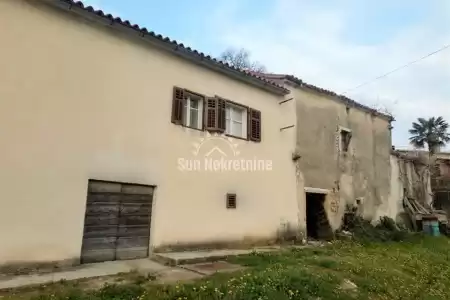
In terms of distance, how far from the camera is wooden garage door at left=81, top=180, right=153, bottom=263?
700cm

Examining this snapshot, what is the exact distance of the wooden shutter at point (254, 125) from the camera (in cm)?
1054

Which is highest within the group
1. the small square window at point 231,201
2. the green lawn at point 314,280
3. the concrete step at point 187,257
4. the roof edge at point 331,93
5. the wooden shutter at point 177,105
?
the roof edge at point 331,93

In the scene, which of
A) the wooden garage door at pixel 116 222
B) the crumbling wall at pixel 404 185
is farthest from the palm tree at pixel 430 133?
the wooden garage door at pixel 116 222

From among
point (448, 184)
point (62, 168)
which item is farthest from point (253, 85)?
point (448, 184)

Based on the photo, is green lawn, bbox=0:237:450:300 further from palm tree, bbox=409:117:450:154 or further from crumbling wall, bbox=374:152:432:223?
palm tree, bbox=409:117:450:154

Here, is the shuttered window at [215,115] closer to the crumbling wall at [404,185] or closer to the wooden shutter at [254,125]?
the wooden shutter at [254,125]

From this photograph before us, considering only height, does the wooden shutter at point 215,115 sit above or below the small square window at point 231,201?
above

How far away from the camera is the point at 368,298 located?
5.66 meters

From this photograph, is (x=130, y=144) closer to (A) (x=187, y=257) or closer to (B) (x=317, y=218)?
(A) (x=187, y=257)

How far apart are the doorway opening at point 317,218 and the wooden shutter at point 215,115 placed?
5117 mm

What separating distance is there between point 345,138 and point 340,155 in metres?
0.96

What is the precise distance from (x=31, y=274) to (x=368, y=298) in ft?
19.0

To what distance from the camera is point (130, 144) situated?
7.67 meters

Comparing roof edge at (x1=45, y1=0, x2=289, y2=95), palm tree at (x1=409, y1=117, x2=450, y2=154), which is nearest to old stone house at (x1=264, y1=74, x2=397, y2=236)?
roof edge at (x1=45, y1=0, x2=289, y2=95)
